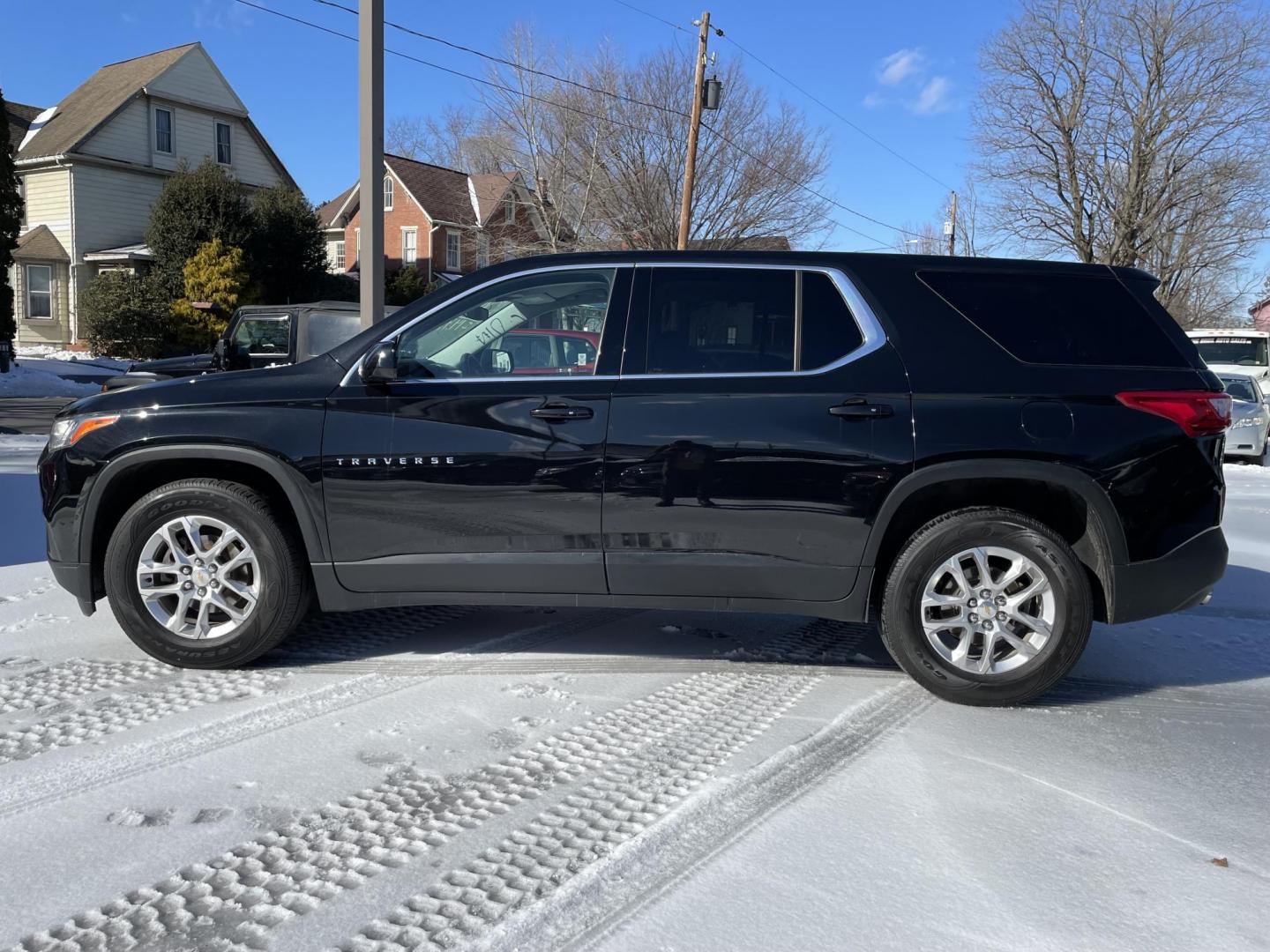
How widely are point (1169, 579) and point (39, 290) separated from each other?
114ft

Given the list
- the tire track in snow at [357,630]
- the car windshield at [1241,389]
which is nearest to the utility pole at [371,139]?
the tire track in snow at [357,630]

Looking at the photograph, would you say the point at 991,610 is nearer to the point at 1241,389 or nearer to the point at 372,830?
the point at 372,830

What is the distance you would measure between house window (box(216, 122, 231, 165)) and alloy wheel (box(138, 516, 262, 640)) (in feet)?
111

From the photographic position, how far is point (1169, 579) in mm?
3992

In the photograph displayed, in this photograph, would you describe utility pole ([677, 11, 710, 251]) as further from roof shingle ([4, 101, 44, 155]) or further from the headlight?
roof shingle ([4, 101, 44, 155])

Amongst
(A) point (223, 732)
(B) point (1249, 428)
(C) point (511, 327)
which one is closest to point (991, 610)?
(C) point (511, 327)

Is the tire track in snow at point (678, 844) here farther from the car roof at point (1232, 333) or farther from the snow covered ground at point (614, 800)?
the car roof at point (1232, 333)

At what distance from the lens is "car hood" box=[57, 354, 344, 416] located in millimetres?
4215

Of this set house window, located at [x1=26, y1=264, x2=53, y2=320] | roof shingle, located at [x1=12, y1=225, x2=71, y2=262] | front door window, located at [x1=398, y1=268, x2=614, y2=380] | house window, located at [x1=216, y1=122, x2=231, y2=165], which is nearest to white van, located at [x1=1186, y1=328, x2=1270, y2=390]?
front door window, located at [x1=398, y1=268, x2=614, y2=380]

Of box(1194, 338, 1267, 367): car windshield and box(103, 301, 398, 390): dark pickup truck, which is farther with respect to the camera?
box(1194, 338, 1267, 367): car windshield

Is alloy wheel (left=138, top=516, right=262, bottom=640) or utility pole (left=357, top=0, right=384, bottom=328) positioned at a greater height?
utility pole (left=357, top=0, right=384, bottom=328)

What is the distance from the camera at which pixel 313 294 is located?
97.5ft

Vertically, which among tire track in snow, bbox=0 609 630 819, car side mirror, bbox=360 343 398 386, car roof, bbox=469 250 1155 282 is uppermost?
car roof, bbox=469 250 1155 282

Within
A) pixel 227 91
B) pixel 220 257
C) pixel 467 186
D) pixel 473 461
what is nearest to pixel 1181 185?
pixel 467 186
